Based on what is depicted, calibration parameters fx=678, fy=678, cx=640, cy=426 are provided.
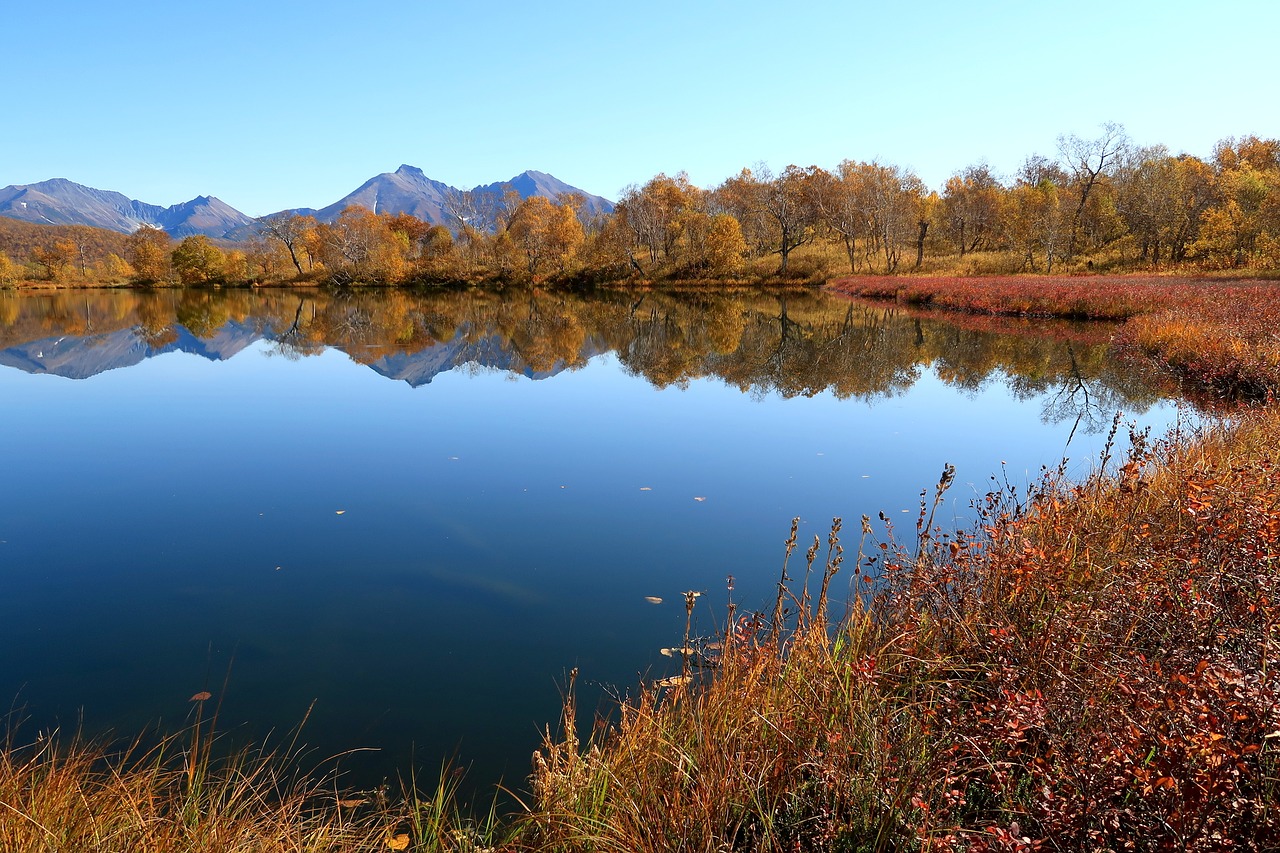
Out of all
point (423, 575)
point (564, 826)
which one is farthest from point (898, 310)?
point (564, 826)

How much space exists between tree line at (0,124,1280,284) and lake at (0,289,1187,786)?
1685 inches

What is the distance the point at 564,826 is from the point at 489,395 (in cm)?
1469

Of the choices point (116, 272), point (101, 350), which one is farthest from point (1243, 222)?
point (116, 272)

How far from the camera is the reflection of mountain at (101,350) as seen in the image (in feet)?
72.0

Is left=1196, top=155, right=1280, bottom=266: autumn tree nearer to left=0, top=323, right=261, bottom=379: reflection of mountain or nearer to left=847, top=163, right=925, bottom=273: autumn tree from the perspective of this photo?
left=847, top=163, right=925, bottom=273: autumn tree

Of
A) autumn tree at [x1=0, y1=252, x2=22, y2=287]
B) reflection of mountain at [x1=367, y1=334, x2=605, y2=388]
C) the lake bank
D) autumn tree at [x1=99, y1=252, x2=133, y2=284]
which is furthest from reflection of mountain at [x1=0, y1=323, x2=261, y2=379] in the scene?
autumn tree at [x1=99, y1=252, x2=133, y2=284]

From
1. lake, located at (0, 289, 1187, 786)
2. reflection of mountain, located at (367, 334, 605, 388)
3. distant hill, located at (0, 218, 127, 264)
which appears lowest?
lake, located at (0, 289, 1187, 786)

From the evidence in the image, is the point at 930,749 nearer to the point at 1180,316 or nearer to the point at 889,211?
the point at 1180,316

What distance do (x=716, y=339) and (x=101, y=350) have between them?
24.1 meters

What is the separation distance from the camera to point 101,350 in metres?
26.2

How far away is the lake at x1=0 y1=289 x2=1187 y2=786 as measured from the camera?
17.0ft

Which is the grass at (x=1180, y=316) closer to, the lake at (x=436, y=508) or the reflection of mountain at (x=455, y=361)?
the lake at (x=436, y=508)

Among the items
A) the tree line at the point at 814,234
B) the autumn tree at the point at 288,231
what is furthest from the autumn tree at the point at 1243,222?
the autumn tree at the point at 288,231

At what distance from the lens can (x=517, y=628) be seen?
608cm
